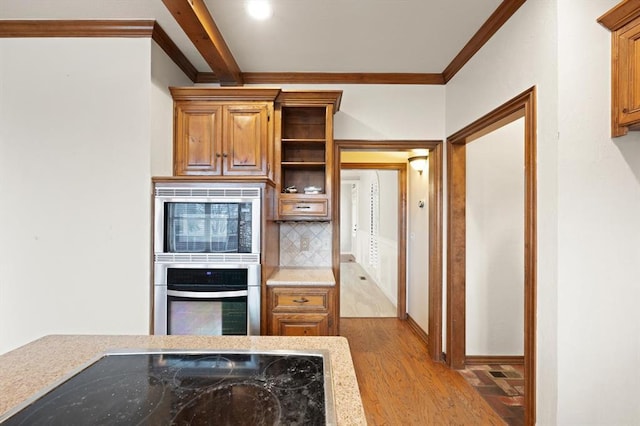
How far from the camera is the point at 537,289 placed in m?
1.76

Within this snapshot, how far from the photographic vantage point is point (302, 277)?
8.39ft

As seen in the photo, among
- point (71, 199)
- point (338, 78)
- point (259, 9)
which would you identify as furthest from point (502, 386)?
point (71, 199)

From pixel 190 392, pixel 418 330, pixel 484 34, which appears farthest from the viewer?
pixel 418 330

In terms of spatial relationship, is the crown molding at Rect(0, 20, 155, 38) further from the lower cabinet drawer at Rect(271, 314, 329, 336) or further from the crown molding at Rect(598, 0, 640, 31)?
the crown molding at Rect(598, 0, 640, 31)

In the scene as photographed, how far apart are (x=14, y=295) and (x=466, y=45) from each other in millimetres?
A: 3885

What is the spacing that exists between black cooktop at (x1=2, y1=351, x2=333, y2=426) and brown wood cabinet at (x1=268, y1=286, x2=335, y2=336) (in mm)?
1292

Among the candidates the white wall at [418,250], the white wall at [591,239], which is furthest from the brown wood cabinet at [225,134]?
the white wall at [591,239]

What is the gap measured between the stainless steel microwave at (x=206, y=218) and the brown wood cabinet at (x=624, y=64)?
2.08 meters

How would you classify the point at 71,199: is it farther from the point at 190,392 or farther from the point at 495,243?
the point at 495,243

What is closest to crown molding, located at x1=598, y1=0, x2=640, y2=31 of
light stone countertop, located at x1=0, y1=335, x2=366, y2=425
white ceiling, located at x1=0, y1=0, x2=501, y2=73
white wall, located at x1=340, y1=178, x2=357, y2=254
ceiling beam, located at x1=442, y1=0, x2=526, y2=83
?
ceiling beam, located at x1=442, y1=0, x2=526, y2=83

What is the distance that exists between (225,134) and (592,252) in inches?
102

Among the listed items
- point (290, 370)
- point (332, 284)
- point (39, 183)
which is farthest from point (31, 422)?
point (39, 183)

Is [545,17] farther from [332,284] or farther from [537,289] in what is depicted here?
[332,284]

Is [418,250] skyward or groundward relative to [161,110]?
groundward
